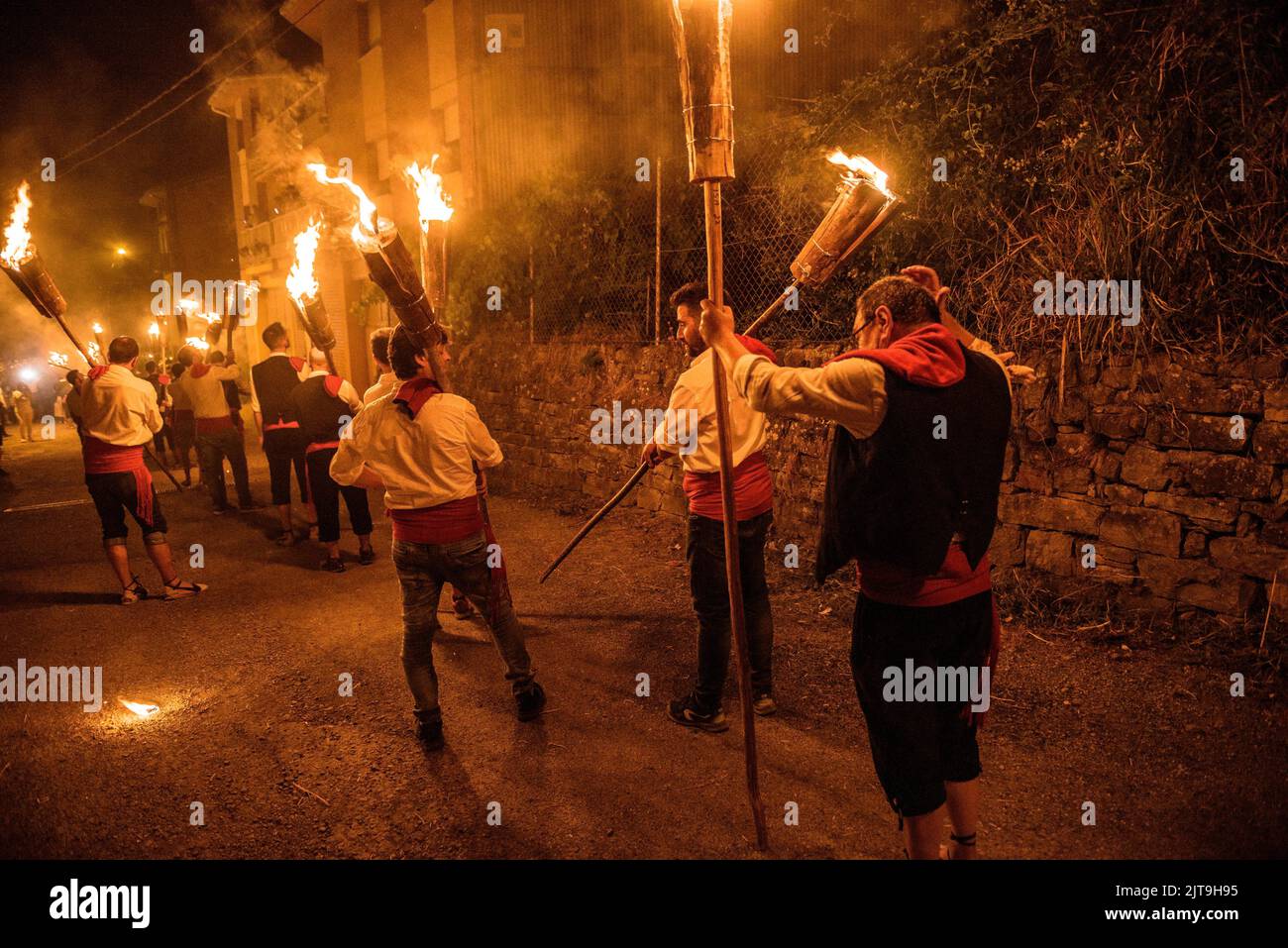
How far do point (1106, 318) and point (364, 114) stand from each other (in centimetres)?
1802

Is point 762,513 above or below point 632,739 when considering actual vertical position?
above

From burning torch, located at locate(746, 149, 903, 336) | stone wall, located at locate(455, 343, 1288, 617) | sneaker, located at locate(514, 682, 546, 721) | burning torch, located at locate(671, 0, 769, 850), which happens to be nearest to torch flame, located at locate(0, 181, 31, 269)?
sneaker, located at locate(514, 682, 546, 721)

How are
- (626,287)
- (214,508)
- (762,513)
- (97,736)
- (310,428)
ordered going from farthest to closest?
(214,508)
(626,287)
(310,428)
(97,736)
(762,513)

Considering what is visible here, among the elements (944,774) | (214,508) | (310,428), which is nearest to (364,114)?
(214,508)

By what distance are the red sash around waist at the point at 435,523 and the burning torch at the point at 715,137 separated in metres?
1.60

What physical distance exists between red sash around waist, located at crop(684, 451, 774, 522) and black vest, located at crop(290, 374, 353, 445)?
173 inches

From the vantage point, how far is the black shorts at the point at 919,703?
264 centimetres

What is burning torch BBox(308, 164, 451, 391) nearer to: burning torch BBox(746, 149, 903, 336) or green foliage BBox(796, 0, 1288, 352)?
burning torch BBox(746, 149, 903, 336)

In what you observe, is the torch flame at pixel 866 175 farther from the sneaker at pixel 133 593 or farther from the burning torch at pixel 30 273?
the sneaker at pixel 133 593

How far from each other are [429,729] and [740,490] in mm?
2139

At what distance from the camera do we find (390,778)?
Result: 3965 mm

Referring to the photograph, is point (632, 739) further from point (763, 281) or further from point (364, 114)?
point (364, 114)

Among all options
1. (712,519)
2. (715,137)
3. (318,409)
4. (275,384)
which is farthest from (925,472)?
(275,384)

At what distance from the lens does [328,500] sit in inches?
295
